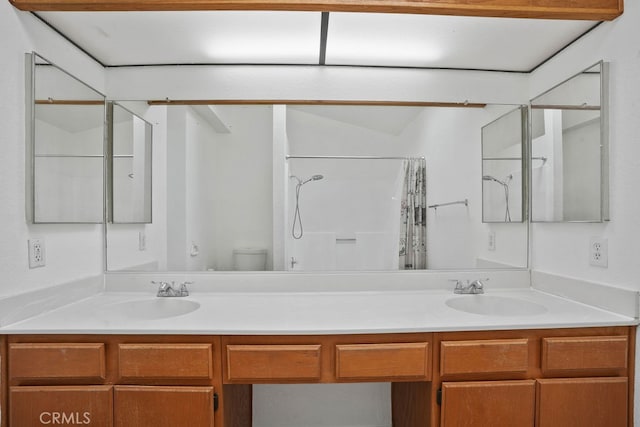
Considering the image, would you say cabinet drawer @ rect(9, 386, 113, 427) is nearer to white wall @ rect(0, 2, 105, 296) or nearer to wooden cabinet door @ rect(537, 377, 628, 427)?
white wall @ rect(0, 2, 105, 296)

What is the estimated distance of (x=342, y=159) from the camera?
1891 millimetres

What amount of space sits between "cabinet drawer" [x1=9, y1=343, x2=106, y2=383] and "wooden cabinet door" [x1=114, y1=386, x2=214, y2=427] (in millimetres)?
134

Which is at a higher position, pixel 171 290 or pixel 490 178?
pixel 490 178

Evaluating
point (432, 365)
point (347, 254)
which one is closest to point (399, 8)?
point (347, 254)

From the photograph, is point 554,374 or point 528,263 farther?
point 528,263

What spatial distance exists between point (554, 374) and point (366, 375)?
2.42ft

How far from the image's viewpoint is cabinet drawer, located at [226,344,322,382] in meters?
1.29

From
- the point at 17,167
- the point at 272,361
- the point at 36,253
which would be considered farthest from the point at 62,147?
the point at 272,361

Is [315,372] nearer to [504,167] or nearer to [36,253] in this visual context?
[36,253]

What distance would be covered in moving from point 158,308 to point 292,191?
2.95ft

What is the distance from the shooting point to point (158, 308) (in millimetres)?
1754

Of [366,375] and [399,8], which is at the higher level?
[399,8]

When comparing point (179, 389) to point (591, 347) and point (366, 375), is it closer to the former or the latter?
point (366, 375)

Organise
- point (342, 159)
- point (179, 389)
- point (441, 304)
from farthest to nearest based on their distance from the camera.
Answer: point (342, 159)
point (441, 304)
point (179, 389)
